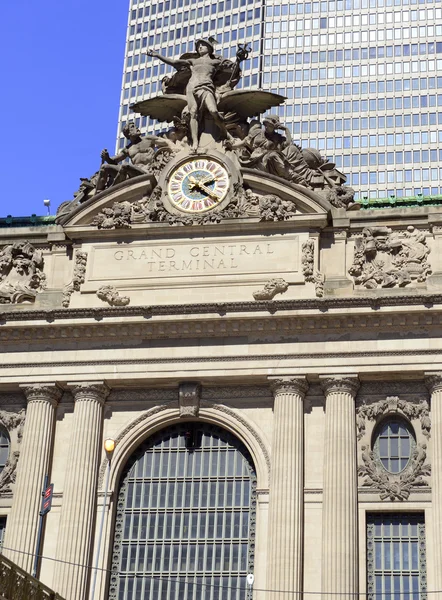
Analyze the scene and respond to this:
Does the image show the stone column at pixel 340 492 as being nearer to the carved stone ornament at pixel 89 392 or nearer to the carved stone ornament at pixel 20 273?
the carved stone ornament at pixel 89 392

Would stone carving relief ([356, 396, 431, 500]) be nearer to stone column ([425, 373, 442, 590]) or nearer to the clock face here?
stone column ([425, 373, 442, 590])

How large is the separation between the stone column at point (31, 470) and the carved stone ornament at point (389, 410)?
11548mm

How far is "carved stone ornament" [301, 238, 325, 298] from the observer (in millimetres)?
49781

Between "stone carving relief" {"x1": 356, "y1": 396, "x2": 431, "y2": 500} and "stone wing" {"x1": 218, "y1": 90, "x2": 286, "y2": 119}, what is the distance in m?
14.0

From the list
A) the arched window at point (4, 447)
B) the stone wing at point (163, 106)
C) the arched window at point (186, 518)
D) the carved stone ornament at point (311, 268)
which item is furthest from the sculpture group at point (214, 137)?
the arched window at point (186, 518)

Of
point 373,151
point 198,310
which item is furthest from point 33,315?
point 373,151

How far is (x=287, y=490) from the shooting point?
46500 mm

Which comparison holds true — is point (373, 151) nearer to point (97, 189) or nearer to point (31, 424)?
point (97, 189)

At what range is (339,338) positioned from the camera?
49.0 meters

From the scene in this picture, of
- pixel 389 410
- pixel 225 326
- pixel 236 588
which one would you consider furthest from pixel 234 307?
pixel 236 588

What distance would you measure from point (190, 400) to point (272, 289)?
5.17 metres

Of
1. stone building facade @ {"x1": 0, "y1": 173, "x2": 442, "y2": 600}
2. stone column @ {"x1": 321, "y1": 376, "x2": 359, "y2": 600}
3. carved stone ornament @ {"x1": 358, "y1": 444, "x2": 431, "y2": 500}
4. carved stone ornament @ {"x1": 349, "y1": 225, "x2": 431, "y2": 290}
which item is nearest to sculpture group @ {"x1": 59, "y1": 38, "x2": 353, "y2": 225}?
stone building facade @ {"x1": 0, "y1": 173, "x2": 442, "y2": 600}

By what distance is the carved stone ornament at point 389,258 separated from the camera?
49.8 meters

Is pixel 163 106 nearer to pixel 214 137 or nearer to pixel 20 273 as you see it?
pixel 214 137
